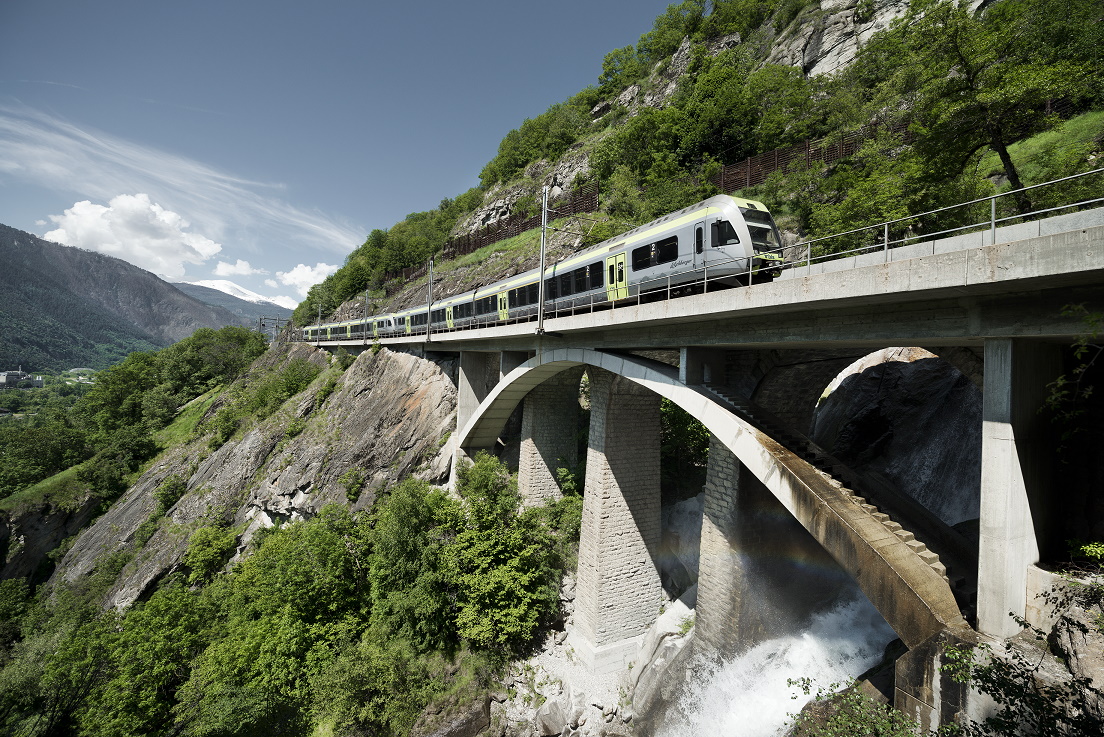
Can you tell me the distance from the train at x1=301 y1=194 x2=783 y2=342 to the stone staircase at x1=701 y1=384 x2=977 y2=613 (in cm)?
260

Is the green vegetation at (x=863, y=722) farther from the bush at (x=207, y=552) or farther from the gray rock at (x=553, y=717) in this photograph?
the bush at (x=207, y=552)

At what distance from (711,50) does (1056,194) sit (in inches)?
1712

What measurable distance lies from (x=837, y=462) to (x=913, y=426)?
25.9ft

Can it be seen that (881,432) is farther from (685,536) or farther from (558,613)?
(558,613)

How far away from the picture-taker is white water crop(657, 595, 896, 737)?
31.3 ft

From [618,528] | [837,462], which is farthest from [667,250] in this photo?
[618,528]

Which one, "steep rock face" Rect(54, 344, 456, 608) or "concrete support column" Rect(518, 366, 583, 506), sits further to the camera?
"steep rock face" Rect(54, 344, 456, 608)

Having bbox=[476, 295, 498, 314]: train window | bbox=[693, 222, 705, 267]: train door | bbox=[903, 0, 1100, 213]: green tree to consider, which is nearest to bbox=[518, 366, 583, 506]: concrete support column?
bbox=[476, 295, 498, 314]: train window

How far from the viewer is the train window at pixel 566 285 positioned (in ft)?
49.0

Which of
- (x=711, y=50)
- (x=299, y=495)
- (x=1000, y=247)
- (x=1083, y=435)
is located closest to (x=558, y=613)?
(x=1083, y=435)

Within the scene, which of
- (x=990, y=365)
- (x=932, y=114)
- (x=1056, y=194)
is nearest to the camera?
(x=990, y=365)

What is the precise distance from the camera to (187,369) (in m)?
54.0

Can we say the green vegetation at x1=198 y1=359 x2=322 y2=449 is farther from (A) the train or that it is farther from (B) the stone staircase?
(B) the stone staircase

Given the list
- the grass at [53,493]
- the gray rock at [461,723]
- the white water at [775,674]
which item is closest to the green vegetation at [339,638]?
the gray rock at [461,723]
